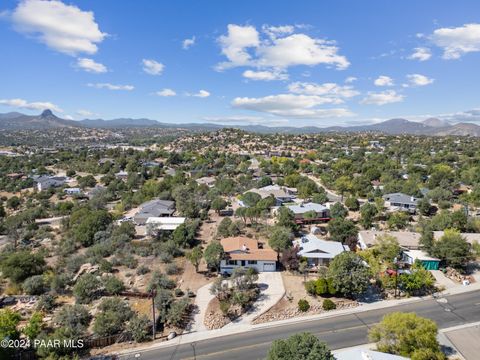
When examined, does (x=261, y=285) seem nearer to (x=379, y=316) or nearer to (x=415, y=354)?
(x=379, y=316)

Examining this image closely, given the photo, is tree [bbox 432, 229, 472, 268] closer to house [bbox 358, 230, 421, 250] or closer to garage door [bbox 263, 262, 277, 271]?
house [bbox 358, 230, 421, 250]

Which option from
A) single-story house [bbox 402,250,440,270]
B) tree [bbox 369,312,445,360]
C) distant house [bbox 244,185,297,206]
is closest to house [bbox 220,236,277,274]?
tree [bbox 369,312,445,360]

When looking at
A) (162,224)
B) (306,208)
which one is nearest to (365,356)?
(162,224)

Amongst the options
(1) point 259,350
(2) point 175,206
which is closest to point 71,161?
(2) point 175,206

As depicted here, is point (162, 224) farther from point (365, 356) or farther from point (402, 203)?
point (402, 203)

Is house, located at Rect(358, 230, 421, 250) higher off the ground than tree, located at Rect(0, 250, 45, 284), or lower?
higher
